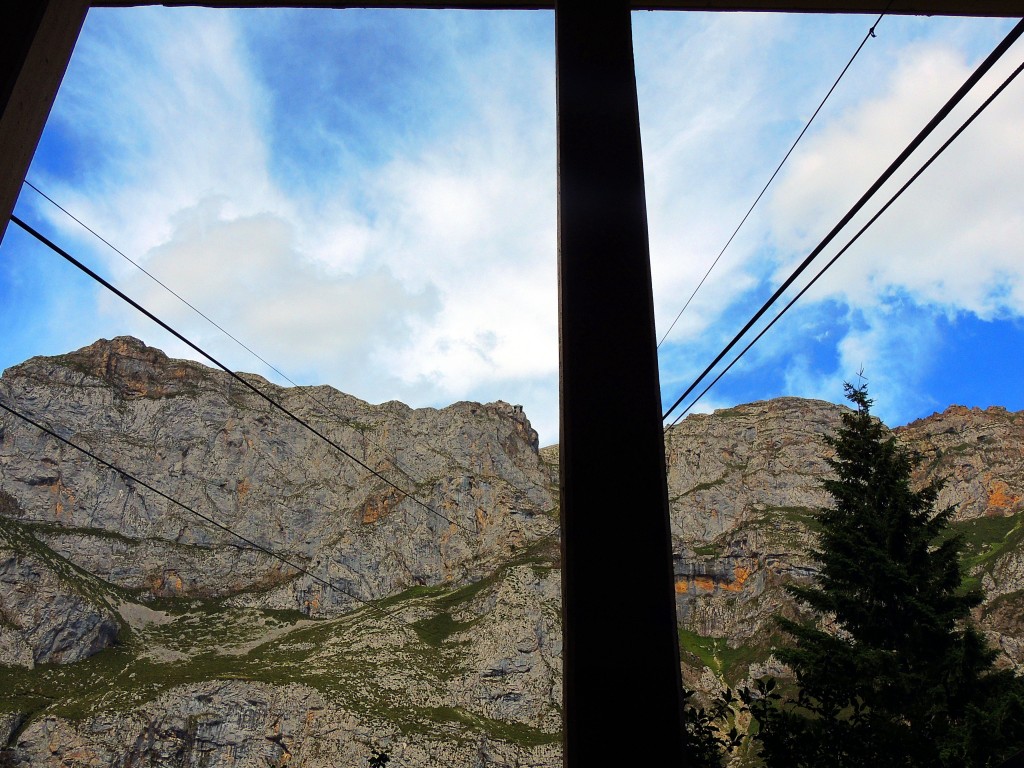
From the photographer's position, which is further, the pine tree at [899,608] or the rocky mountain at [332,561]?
the rocky mountain at [332,561]

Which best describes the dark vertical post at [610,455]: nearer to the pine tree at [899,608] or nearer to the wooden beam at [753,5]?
the wooden beam at [753,5]

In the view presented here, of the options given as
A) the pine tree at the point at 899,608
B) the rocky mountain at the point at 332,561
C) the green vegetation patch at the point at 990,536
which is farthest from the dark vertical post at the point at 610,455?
the green vegetation patch at the point at 990,536

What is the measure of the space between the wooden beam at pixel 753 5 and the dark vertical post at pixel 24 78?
19.5 inches

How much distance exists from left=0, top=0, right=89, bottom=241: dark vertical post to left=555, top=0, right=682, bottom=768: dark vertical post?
105 cm

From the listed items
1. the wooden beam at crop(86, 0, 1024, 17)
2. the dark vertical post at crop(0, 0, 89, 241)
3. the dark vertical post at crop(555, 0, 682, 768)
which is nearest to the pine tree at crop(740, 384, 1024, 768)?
the wooden beam at crop(86, 0, 1024, 17)

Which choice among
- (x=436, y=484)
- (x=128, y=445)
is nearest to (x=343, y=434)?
(x=436, y=484)

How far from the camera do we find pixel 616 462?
3.71 ft

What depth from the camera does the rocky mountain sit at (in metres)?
93.5

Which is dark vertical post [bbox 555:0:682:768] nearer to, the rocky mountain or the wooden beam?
the wooden beam

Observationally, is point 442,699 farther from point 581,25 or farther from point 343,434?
point 581,25

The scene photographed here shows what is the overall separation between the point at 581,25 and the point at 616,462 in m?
1.05

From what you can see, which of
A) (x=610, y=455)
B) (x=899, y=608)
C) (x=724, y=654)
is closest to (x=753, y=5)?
(x=610, y=455)

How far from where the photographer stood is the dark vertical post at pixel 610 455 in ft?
3.29

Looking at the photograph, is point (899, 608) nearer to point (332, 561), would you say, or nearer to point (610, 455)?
point (610, 455)
